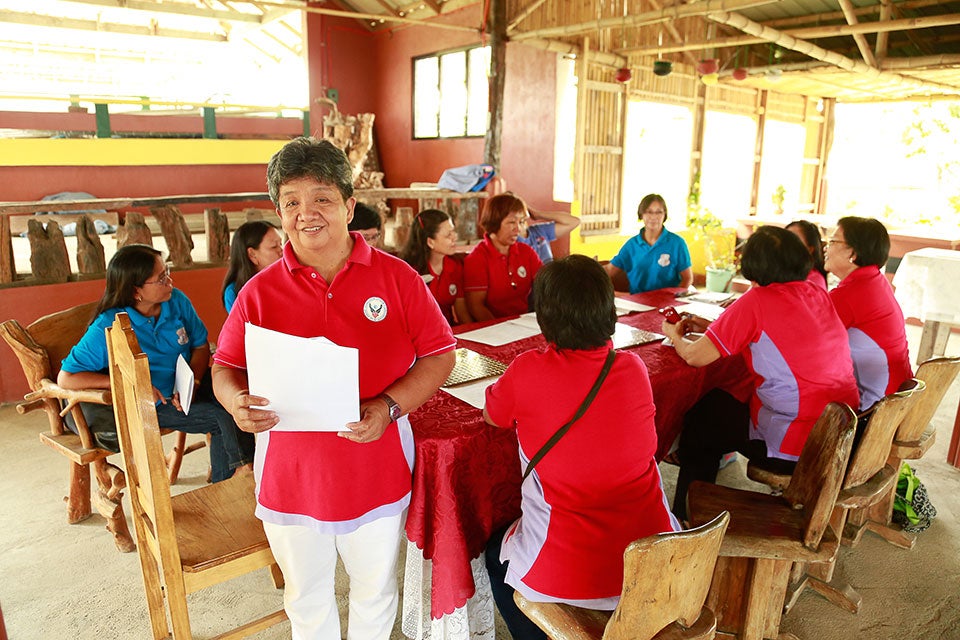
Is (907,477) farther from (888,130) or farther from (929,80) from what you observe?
(888,130)

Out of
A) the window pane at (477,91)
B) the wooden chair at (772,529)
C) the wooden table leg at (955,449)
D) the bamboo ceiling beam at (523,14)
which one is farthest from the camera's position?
the window pane at (477,91)

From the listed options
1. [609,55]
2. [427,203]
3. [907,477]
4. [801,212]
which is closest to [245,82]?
[609,55]

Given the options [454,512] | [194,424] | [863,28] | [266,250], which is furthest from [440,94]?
[454,512]

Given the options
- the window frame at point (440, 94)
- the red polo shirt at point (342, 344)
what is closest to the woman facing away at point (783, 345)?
the red polo shirt at point (342, 344)

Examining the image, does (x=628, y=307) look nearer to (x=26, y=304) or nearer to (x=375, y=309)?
(x=375, y=309)

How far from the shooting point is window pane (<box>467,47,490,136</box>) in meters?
7.77

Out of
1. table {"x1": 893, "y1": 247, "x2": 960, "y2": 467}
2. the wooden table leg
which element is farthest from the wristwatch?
table {"x1": 893, "y1": 247, "x2": 960, "y2": 467}

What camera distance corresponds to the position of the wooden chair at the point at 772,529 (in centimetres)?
167

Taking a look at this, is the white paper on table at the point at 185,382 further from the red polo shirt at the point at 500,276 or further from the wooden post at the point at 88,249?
the wooden post at the point at 88,249

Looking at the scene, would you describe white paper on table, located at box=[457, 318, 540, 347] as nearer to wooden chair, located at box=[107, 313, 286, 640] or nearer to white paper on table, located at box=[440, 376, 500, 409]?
white paper on table, located at box=[440, 376, 500, 409]

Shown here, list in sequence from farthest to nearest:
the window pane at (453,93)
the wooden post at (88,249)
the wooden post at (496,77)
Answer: the window pane at (453,93), the wooden post at (496,77), the wooden post at (88,249)

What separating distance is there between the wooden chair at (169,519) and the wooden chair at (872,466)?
1700mm

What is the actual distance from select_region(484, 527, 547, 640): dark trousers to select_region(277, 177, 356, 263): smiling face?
3.07ft

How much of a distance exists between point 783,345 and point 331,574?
1.53m
